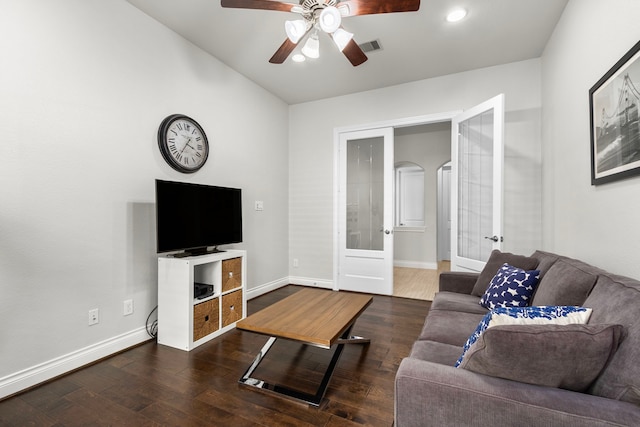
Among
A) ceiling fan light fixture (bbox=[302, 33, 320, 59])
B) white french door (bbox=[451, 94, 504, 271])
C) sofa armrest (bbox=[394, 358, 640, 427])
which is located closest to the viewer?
sofa armrest (bbox=[394, 358, 640, 427])

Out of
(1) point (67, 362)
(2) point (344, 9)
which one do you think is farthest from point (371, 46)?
(1) point (67, 362)

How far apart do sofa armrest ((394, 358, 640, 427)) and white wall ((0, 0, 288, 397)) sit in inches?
90.5

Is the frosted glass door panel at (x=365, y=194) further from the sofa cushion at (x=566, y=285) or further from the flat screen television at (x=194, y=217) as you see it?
the sofa cushion at (x=566, y=285)

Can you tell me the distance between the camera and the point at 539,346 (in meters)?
0.90

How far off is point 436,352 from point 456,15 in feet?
8.88

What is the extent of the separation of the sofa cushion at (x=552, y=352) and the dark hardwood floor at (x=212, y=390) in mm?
923

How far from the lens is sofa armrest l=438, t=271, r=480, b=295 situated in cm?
258

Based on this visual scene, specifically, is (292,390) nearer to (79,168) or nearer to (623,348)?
(623,348)

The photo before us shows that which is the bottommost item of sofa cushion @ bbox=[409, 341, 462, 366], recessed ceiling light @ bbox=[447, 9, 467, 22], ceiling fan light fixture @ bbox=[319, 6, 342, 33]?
sofa cushion @ bbox=[409, 341, 462, 366]

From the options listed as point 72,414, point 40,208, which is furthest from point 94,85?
point 72,414

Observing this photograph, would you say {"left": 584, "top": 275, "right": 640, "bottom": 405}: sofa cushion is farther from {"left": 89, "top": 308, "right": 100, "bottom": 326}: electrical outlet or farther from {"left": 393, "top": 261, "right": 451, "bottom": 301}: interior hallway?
{"left": 89, "top": 308, "right": 100, "bottom": 326}: electrical outlet

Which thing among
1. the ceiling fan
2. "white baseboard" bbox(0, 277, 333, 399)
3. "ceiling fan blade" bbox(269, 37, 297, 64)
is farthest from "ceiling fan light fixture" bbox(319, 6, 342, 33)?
"white baseboard" bbox(0, 277, 333, 399)

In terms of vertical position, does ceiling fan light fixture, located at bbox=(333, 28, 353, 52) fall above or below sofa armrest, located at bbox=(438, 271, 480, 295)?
above

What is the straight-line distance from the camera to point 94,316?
7.34 feet
